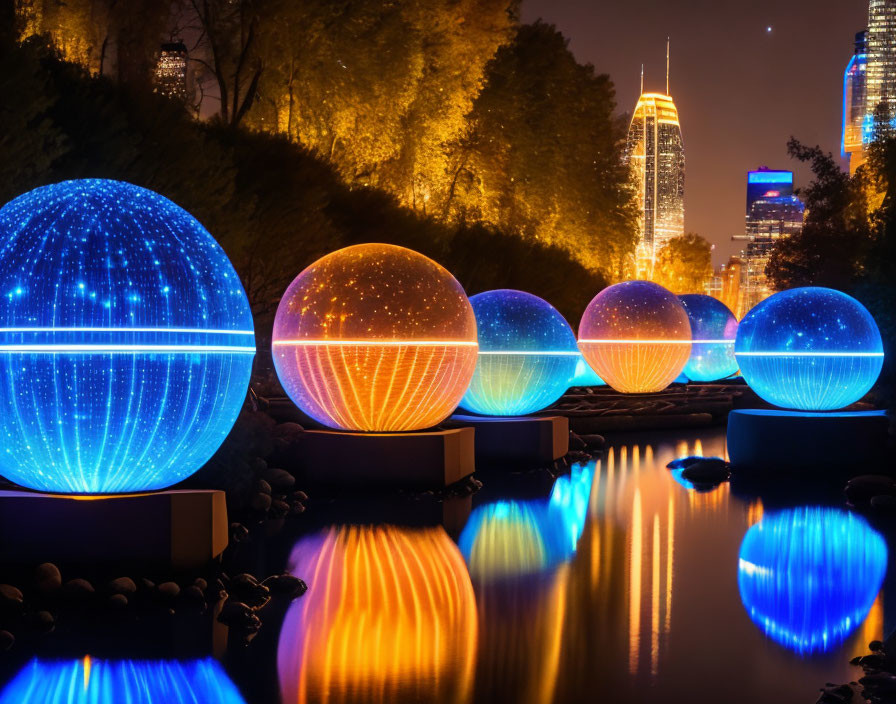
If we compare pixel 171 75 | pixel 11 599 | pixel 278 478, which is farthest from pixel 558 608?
pixel 171 75

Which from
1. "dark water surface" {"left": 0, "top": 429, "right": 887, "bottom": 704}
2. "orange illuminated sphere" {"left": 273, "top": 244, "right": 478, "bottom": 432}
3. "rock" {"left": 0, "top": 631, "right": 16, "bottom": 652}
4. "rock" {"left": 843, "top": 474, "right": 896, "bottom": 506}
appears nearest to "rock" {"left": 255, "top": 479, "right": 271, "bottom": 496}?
"dark water surface" {"left": 0, "top": 429, "right": 887, "bottom": 704}

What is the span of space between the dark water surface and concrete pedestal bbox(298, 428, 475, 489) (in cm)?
55

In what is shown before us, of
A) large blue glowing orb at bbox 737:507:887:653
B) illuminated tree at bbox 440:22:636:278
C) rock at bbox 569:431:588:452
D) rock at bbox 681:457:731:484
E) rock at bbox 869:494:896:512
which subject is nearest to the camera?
large blue glowing orb at bbox 737:507:887:653

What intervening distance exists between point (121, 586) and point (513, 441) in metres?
7.34

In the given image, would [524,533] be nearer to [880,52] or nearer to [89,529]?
[89,529]

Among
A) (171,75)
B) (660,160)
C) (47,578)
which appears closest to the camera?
(47,578)

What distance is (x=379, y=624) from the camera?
20.4 ft

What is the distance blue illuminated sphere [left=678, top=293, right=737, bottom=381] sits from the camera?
27.4 meters

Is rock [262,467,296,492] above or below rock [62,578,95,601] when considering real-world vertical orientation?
above

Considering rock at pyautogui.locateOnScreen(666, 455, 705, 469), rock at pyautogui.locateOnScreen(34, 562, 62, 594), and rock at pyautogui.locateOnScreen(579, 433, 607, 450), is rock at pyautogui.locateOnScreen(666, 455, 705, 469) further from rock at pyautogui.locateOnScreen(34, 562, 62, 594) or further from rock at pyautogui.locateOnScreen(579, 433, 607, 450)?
rock at pyautogui.locateOnScreen(34, 562, 62, 594)

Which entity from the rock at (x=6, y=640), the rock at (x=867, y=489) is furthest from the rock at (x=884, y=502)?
the rock at (x=6, y=640)

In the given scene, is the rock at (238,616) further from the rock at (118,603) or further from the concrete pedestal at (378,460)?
the concrete pedestal at (378,460)

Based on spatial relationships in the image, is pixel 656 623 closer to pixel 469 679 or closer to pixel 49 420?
pixel 469 679

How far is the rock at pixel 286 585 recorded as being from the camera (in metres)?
7.02
